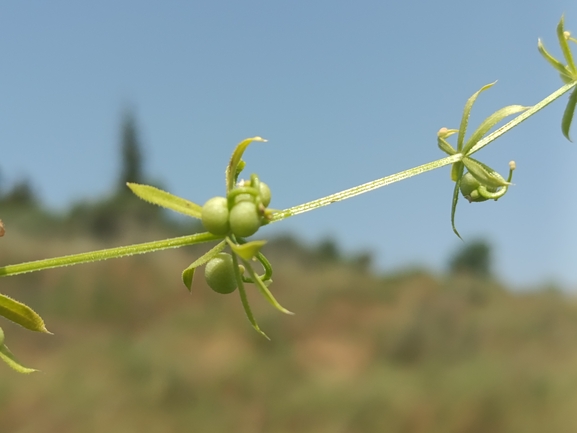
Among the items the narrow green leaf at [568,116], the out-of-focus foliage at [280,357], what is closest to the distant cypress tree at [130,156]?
the out-of-focus foliage at [280,357]

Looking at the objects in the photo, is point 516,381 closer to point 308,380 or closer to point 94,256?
point 308,380

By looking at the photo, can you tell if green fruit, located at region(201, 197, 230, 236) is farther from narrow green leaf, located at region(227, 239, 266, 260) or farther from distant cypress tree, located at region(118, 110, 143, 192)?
distant cypress tree, located at region(118, 110, 143, 192)

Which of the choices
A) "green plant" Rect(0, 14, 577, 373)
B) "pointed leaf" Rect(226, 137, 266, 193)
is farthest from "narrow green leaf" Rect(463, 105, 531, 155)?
"pointed leaf" Rect(226, 137, 266, 193)

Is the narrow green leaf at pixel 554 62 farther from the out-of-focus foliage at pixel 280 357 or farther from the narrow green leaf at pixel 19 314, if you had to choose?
the out-of-focus foliage at pixel 280 357

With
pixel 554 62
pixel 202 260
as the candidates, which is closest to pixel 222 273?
pixel 202 260

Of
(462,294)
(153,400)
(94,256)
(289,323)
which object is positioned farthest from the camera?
(462,294)

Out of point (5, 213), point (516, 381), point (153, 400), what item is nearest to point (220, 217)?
point (153, 400)
